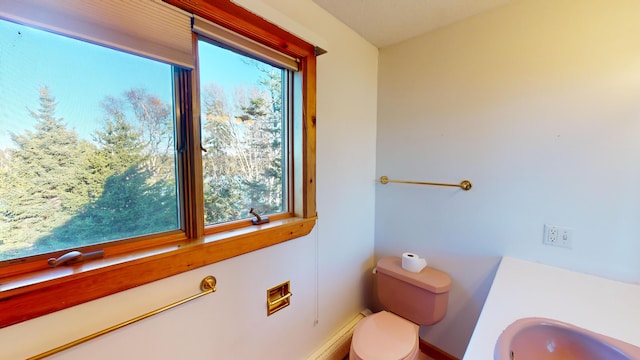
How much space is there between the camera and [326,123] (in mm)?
1512

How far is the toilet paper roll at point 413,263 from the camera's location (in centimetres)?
162

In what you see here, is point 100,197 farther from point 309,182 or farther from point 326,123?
point 326,123

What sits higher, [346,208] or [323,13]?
[323,13]

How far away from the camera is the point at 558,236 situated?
1.27m

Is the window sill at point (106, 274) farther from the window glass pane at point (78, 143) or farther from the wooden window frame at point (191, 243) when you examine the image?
the window glass pane at point (78, 143)

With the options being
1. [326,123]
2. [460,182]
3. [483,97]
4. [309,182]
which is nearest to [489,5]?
[483,97]

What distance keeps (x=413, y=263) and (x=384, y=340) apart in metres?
0.52

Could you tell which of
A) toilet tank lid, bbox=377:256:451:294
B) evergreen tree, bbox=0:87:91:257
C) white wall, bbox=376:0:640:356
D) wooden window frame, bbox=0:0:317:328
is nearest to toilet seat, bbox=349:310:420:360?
toilet tank lid, bbox=377:256:451:294

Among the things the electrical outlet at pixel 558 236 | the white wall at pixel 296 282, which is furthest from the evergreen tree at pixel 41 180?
the electrical outlet at pixel 558 236

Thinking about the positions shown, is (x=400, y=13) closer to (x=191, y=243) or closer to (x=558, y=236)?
(x=558, y=236)

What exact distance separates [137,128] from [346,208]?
49.5 inches

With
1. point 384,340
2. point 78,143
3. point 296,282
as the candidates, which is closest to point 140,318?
point 78,143

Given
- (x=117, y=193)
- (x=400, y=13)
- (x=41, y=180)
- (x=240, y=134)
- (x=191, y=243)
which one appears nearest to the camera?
(x=41, y=180)

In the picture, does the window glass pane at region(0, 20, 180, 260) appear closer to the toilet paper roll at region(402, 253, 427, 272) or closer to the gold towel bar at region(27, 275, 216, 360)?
the gold towel bar at region(27, 275, 216, 360)
